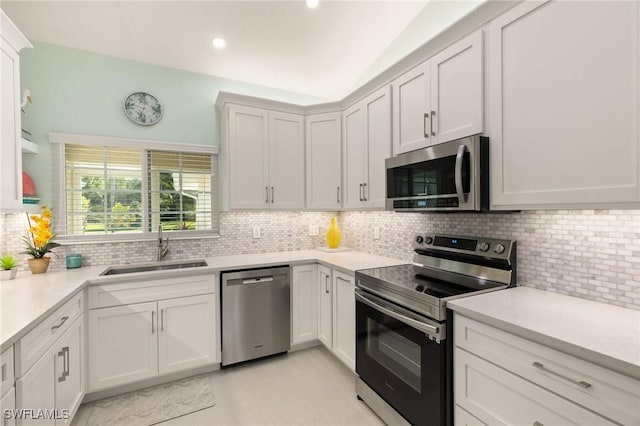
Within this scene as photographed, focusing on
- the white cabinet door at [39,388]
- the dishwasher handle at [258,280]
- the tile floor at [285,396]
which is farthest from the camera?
the dishwasher handle at [258,280]

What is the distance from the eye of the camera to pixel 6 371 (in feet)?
3.72

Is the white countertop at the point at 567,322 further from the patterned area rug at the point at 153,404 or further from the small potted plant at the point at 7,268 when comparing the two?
the small potted plant at the point at 7,268

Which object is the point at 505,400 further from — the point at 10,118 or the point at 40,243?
the point at 40,243

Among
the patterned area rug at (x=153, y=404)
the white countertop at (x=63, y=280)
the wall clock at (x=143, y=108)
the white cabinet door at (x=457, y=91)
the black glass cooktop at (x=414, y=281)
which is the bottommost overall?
the patterned area rug at (x=153, y=404)

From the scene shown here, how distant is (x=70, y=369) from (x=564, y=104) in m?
3.00

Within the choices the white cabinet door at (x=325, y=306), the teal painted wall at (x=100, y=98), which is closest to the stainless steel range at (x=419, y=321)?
the white cabinet door at (x=325, y=306)

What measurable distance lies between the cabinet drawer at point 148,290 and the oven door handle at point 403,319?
1284 millimetres

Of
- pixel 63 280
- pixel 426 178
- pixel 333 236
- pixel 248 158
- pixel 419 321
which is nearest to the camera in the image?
pixel 419 321

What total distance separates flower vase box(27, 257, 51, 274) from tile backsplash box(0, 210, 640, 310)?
0.21 metres

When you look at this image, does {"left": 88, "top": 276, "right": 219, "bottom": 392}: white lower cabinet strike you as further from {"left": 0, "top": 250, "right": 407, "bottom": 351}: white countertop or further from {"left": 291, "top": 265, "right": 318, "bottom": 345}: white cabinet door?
{"left": 291, "top": 265, "right": 318, "bottom": 345}: white cabinet door

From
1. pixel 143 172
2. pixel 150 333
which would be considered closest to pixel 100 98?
pixel 143 172

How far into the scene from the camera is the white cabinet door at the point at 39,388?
1245mm

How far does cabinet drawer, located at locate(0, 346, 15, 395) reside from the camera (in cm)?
111

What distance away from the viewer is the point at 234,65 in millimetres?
2984
